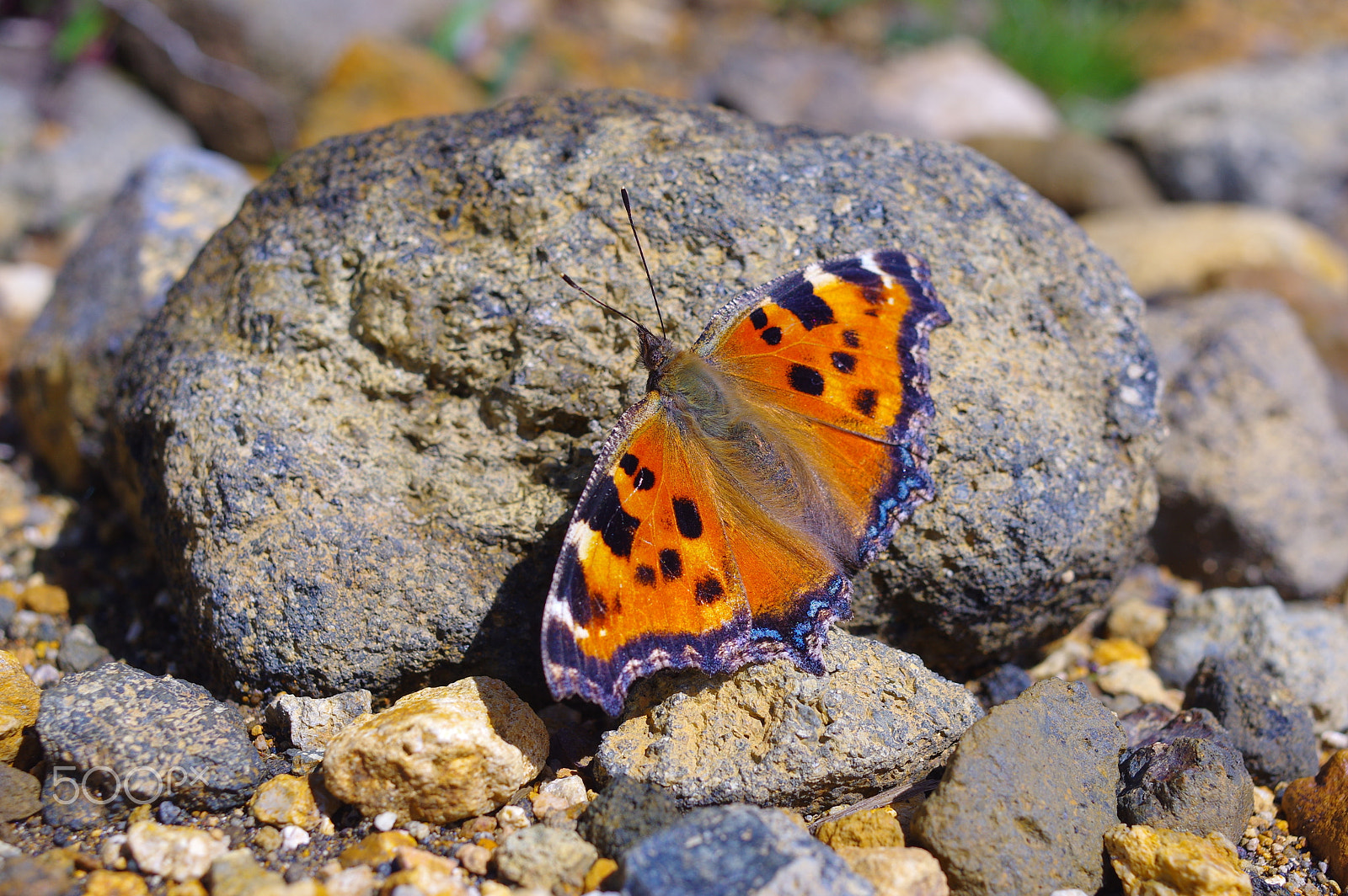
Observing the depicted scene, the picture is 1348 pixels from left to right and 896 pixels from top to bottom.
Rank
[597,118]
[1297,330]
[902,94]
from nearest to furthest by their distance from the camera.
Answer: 1. [597,118]
2. [1297,330]
3. [902,94]

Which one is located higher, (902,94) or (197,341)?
(902,94)

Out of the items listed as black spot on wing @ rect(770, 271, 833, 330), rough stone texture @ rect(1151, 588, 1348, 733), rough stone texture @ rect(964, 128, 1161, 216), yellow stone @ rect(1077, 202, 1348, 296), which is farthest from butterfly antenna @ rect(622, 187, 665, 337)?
rough stone texture @ rect(964, 128, 1161, 216)

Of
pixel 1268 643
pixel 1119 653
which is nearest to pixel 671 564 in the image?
pixel 1119 653

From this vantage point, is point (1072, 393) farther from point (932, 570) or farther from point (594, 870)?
point (594, 870)

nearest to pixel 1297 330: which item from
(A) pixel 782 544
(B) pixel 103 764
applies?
(A) pixel 782 544

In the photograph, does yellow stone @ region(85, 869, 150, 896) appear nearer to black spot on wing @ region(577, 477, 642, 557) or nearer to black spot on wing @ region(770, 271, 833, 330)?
black spot on wing @ region(577, 477, 642, 557)

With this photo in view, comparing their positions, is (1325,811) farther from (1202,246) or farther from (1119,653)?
(1202,246)
